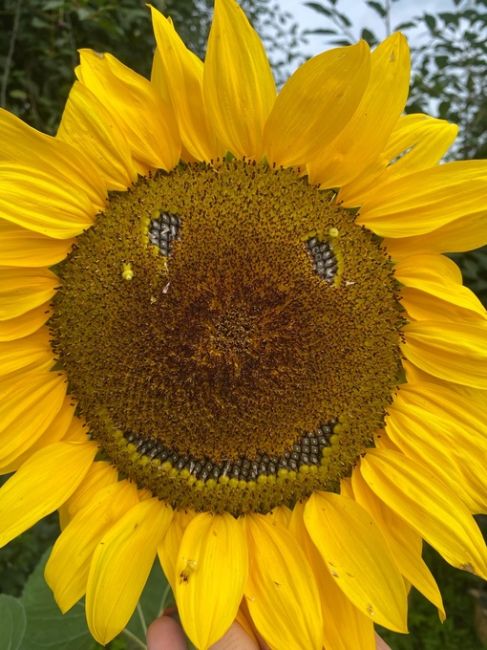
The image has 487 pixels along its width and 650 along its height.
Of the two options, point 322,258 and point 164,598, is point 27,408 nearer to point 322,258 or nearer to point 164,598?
point 322,258

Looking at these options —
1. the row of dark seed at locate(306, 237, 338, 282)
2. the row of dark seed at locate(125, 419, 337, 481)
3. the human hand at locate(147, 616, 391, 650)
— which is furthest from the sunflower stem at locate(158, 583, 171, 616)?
the row of dark seed at locate(306, 237, 338, 282)

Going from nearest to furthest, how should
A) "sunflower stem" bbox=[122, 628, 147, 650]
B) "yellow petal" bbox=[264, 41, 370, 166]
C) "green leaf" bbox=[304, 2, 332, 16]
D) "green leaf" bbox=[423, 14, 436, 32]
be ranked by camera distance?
"yellow petal" bbox=[264, 41, 370, 166] < "sunflower stem" bbox=[122, 628, 147, 650] < "green leaf" bbox=[304, 2, 332, 16] < "green leaf" bbox=[423, 14, 436, 32]

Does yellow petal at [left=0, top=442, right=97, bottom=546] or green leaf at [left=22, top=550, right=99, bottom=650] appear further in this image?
green leaf at [left=22, top=550, right=99, bottom=650]

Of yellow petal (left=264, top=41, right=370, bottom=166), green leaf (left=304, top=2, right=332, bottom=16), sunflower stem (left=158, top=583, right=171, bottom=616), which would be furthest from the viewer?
green leaf (left=304, top=2, right=332, bottom=16)

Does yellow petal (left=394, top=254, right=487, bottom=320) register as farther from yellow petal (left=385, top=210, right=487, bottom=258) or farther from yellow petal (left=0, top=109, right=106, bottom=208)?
yellow petal (left=0, top=109, right=106, bottom=208)

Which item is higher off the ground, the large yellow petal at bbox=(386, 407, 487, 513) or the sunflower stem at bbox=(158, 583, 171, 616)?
the large yellow petal at bbox=(386, 407, 487, 513)

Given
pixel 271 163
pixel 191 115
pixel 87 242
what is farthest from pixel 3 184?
pixel 271 163

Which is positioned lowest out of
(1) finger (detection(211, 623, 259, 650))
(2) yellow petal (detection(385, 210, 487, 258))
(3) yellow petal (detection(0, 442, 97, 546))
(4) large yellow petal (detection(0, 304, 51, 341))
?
(1) finger (detection(211, 623, 259, 650))

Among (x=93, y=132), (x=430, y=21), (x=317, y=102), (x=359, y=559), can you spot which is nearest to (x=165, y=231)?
(x=93, y=132)
